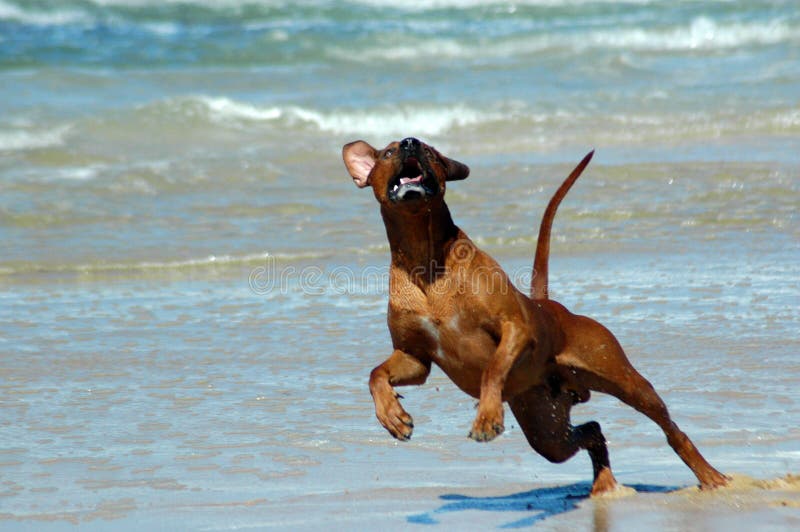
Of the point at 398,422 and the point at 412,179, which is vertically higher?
the point at 412,179

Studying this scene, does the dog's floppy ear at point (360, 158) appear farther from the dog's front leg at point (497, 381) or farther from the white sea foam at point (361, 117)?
the white sea foam at point (361, 117)

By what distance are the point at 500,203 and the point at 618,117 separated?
537cm

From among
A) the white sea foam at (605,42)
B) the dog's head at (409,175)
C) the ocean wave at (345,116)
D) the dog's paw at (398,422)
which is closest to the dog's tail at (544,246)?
the dog's head at (409,175)

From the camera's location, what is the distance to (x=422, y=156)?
14.3 feet

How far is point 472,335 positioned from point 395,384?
31cm

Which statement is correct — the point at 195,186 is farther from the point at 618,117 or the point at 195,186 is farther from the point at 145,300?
the point at 618,117

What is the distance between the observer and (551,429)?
464 centimetres

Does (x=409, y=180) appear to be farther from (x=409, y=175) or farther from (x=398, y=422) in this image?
(x=398, y=422)

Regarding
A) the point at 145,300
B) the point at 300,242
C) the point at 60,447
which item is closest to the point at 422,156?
the point at 60,447

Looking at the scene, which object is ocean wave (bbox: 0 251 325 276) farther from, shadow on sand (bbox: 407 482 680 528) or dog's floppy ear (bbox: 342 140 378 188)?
shadow on sand (bbox: 407 482 680 528)

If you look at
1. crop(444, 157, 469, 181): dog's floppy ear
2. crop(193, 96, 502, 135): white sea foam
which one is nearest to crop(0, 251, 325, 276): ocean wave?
crop(444, 157, 469, 181): dog's floppy ear

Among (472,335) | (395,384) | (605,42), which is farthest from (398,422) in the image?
(605,42)

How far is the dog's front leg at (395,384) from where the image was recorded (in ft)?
13.6

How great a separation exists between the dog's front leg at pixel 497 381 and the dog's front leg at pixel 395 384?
0.81ft
